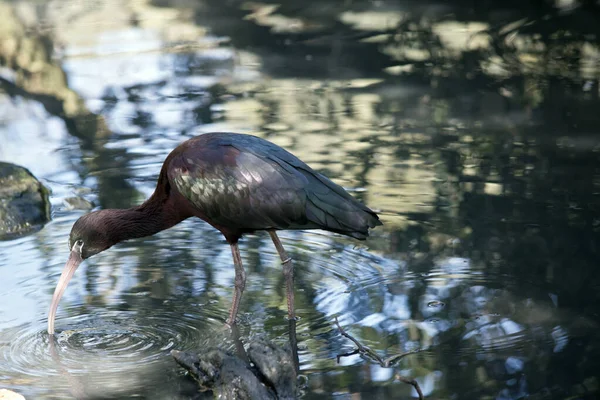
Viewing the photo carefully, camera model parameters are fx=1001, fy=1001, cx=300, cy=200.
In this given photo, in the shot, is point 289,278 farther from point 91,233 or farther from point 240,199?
point 91,233

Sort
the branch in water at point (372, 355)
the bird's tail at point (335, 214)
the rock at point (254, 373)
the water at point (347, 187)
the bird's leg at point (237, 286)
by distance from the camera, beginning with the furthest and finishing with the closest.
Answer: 1. the bird's leg at point (237, 286)
2. the bird's tail at point (335, 214)
3. the water at point (347, 187)
4. the branch in water at point (372, 355)
5. the rock at point (254, 373)

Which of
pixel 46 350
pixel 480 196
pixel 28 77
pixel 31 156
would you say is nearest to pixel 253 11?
pixel 28 77

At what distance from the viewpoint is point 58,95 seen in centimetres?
1157

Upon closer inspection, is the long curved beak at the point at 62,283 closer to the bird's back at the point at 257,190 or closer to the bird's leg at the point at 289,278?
the bird's back at the point at 257,190

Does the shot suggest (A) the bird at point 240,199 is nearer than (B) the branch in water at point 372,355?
No

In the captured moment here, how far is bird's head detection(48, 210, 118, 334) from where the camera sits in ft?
20.1

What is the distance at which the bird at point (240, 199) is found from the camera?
18.8 ft

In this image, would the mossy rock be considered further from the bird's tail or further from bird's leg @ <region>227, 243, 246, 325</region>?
the bird's tail

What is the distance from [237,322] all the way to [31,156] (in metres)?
4.36

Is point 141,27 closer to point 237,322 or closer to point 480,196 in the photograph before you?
point 480,196

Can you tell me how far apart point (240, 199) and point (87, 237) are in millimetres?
1043

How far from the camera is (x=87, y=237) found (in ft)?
20.2

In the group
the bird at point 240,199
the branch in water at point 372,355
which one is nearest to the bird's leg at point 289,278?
the bird at point 240,199

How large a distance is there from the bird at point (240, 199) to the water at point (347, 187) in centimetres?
42
